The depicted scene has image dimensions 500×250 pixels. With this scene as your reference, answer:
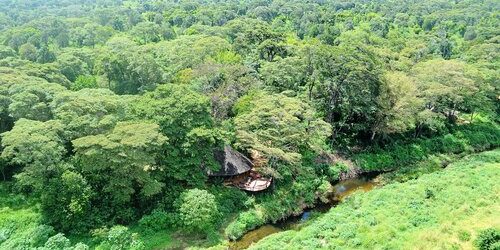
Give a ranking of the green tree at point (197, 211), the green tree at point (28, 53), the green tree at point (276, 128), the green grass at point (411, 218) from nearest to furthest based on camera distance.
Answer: the green grass at point (411, 218) < the green tree at point (197, 211) < the green tree at point (276, 128) < the green tree at point (28, 53)

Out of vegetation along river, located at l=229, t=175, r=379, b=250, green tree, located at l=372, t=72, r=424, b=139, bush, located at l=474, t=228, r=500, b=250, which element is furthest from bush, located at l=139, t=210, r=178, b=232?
green tree, located at l=372, t=72, r=424, b=139

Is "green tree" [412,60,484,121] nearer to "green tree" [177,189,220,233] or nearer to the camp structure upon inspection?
the camp structure

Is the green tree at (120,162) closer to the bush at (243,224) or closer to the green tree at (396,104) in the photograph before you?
the bush at (243,224)

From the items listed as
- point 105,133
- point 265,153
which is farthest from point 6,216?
point 265,153

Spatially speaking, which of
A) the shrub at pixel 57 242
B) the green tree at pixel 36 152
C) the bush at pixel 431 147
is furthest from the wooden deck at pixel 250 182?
the green tree at pixel 36 152

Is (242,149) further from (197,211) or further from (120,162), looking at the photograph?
(120,162)

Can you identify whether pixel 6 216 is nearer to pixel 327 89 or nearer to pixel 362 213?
pixel 362 213
